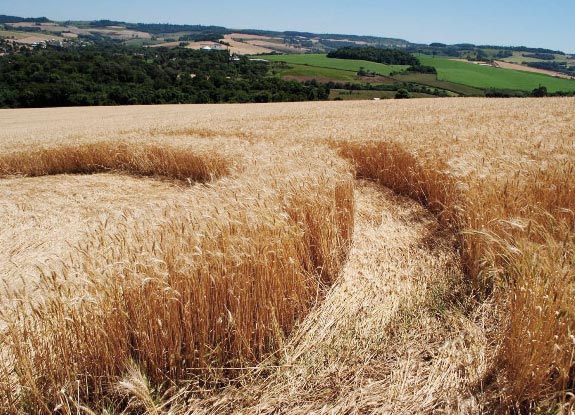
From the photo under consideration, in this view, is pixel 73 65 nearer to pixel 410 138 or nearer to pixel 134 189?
pixel 134 189

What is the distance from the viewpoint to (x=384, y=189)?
6.21m

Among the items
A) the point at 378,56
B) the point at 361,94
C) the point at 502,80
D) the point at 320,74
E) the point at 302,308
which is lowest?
the point at 302,308

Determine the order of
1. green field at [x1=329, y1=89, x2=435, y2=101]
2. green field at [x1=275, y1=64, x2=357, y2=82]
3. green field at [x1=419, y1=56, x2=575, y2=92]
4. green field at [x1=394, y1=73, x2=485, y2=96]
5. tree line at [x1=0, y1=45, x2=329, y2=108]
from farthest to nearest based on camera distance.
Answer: green field at [x1=275, y1=64, x2=357, y2=82] < green field at [x1=419, y1=56, x2=575, y2=92] < green field at [x1=394, y1=73, x2=485, y2=96] < green field at [x1=329, y1=89, x2=435, y2=101] < tree line at [x1=0, y1=45, x2=329, y2=108]

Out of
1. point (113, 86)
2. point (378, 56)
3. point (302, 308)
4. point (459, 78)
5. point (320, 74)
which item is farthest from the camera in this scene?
point (378, 56)

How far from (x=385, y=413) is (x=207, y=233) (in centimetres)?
164

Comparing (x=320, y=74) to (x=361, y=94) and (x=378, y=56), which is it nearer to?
(x=361, y=94)

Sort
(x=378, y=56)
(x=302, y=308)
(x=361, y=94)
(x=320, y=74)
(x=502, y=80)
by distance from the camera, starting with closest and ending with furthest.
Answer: (x=302, y=308) → (x=361, y=94) → (x=502, y=80) → (x=320, y=74) → (x=378, y=56)

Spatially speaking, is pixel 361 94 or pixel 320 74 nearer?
pixel 361 94

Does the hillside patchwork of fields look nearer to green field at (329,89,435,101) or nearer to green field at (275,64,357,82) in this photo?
green field at (275,64,357,82)

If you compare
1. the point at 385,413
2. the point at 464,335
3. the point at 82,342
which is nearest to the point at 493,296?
the point at 464,335

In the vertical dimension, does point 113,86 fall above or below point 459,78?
below

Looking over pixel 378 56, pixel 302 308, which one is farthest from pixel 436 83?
pixel 302 308

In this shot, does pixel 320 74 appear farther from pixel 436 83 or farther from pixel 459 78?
pixel 459 78

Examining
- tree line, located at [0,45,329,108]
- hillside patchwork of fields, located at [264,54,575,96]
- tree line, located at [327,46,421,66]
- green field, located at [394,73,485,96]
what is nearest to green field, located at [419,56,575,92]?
hillside patchwork of fields, located at [264,54,575,96]
